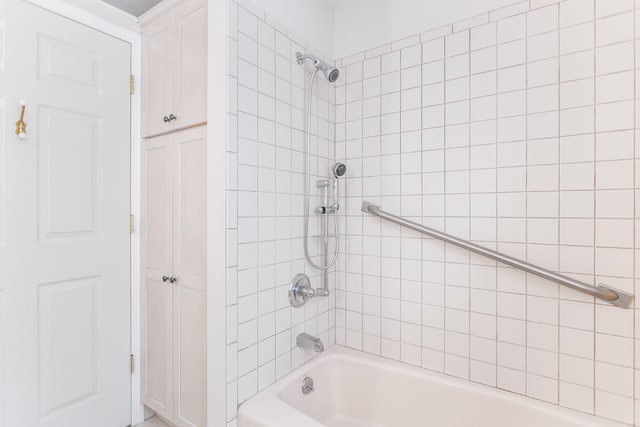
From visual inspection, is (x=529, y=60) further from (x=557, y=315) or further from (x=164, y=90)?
(x=164, y=90)

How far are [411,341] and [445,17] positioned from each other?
60.1 inches

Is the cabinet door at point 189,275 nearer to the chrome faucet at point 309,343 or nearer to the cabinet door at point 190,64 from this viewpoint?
the cabinet door at point 190,64

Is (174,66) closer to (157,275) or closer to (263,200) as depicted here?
(263,200)

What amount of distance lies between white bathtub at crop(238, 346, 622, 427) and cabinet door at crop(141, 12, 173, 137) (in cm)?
130

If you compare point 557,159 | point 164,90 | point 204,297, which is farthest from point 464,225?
point 164,90

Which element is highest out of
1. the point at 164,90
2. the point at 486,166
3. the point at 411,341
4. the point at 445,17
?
the point at 445,17

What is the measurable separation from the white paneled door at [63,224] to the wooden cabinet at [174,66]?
0.44 feet

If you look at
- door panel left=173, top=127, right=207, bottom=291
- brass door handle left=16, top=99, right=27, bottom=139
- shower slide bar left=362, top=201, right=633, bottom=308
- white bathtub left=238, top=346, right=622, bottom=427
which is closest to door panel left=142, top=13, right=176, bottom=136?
door panel left=173, top=127, right=207, bottom=291

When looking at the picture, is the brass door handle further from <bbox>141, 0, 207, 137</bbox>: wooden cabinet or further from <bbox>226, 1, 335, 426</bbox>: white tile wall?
<bbox>226, 1, 335, 426</bbox>: white tile wall

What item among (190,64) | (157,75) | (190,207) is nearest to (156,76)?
(157,75)

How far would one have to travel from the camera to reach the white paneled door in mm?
1225

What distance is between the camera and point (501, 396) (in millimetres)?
1262

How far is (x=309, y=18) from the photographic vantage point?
1591 mm

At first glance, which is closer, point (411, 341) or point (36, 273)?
point (36, 273)
